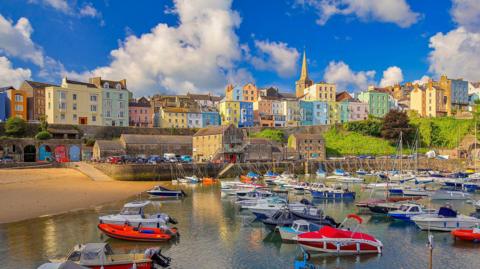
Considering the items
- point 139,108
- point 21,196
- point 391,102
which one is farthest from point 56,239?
point 391,102

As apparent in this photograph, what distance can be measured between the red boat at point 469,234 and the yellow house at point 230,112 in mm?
76020

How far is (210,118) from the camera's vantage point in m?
98.2

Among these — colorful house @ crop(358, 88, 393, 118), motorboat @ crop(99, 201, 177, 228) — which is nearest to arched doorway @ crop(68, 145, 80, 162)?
motorboat @ crop(99, 201, 177, 228)

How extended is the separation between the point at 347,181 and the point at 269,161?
1748 cm

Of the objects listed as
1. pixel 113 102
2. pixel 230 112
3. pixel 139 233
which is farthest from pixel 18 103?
pixel 139 233

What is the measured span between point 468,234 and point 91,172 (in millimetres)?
45835

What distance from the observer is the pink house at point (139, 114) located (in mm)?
94106

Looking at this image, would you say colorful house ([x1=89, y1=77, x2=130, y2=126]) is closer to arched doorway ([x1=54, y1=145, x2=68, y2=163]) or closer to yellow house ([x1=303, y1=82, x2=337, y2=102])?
arched doorway ([x1=54, y1=145, x2=68, y2=163])

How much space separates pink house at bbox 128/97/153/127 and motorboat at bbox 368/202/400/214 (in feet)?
230

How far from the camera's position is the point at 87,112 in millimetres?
82312

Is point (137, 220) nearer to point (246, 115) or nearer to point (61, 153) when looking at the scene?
point (61, 153)

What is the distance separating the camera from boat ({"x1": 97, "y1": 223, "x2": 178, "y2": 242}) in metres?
22.8

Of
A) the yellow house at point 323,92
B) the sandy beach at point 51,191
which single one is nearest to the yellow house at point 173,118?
the yellow house at point 323,92

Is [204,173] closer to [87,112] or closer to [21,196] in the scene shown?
[21,196]
